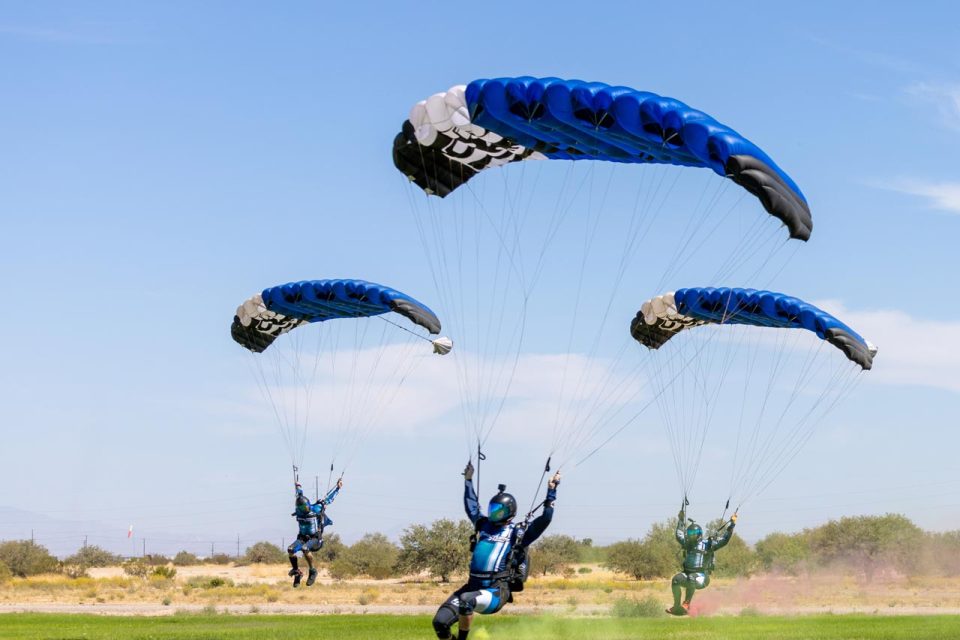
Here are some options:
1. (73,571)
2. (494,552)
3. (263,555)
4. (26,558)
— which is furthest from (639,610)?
(263,555)

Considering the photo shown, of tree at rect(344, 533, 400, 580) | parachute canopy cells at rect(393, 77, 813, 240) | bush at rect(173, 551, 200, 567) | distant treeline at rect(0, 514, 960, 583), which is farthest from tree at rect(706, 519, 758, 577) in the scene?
parachute canopy cells at rect(393, 77, 813, 240)

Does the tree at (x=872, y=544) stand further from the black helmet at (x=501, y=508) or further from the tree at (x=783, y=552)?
the black helmet at (x=501, y=508)

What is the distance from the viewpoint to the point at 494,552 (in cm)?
1678

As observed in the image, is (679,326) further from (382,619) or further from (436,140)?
(382,619)

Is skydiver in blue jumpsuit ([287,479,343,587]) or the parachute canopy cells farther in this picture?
skydiver in blue jumpsuit ([287,479,343,587])

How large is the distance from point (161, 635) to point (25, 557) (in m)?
51.7

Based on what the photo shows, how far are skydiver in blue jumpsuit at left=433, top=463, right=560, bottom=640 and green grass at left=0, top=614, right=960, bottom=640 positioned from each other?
4377 mm

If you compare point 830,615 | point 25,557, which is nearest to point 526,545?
point 830,615

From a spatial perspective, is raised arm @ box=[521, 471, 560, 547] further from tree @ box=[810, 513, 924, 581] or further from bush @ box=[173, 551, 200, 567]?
bush @ box=[173, 551, 200, 567]

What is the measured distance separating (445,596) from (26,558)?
34.3 metres

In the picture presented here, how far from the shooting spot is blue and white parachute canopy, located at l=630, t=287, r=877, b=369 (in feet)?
77.1

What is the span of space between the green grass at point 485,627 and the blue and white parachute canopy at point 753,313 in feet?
22.6

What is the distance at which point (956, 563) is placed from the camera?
70.0 m

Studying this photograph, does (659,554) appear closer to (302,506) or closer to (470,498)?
(302,506)
